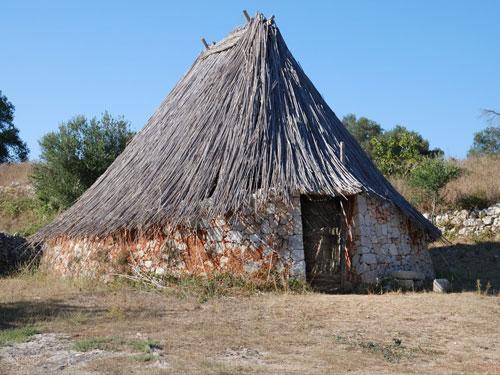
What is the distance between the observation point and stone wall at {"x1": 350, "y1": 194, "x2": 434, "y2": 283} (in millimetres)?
11938

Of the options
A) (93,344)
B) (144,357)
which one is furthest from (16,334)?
(144,357)

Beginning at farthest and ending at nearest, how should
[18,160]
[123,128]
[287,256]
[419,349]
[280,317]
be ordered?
[18,160]
[123,128]
[287,256]
[280,317]
[419,349]

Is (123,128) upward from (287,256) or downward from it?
upward

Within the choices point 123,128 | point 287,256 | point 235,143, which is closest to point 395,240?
point 287,256

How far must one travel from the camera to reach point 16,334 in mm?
7820

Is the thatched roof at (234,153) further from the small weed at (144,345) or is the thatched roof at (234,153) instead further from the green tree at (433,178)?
the green tree at (433,178)

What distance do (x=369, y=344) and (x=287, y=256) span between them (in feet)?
12.6

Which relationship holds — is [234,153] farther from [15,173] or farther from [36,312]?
[15,173]

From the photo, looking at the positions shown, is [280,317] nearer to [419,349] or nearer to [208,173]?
[419,349]

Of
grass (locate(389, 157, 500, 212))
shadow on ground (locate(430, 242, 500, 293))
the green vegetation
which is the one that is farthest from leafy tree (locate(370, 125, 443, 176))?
the green vegetation

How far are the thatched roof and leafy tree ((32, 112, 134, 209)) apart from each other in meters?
7.72

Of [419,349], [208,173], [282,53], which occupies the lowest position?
[419,349]

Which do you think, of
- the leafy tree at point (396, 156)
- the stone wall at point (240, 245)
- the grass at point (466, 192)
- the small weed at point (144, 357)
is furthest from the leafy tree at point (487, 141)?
the small weed at point (144, 357)

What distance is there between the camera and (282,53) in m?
13.9
